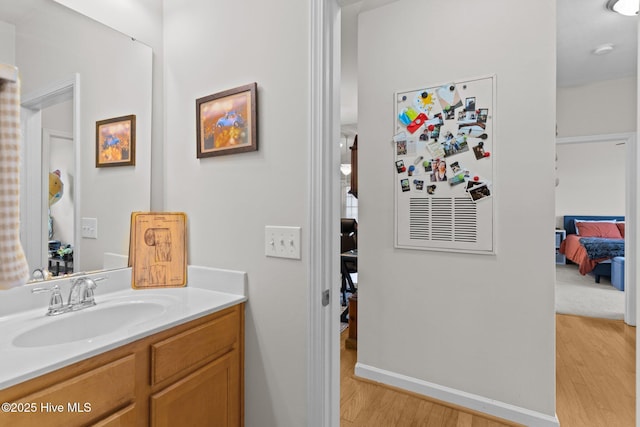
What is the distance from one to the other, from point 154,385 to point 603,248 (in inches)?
243

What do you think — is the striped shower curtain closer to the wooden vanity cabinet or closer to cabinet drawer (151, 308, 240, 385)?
the wooden vanity cabinet

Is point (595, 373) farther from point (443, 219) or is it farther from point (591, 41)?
point (591, 41)

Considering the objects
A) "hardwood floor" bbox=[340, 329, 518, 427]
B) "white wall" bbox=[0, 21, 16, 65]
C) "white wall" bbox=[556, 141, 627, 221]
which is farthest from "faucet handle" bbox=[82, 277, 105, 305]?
"white wall" bbox=[556, 141, 627, 221]

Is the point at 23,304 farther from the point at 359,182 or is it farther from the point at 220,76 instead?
the point at 359,182

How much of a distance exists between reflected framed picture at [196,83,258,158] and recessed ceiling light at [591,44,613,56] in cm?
357

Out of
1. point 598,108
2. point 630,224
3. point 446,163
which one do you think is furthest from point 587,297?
point 446,163

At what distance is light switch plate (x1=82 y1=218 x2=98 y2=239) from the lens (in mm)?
1413

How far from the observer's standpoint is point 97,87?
1442 millimetres

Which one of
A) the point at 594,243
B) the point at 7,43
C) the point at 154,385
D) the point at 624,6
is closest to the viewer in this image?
the point at 154,385

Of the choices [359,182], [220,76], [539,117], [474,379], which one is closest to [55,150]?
[220,76]

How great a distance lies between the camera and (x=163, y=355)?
1071 mm

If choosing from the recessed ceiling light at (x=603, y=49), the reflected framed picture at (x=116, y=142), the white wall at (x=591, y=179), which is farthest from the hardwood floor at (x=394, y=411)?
the white wall at (x=591, y=179)

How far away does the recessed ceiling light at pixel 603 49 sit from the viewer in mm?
3096

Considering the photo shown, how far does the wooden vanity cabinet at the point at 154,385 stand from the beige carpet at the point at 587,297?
13.7 ft
